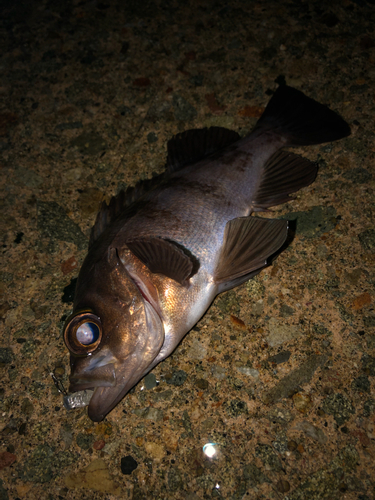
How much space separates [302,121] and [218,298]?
1.50 meters

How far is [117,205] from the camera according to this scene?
2422 mm

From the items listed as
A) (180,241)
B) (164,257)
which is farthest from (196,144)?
(164,257)

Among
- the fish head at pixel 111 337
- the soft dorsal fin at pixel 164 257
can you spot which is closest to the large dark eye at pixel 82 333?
the fish head at pixel 111 337

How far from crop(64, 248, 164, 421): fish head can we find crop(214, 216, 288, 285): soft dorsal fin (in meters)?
0.51

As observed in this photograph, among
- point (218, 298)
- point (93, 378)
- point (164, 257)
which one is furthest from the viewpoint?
point (218, 298)

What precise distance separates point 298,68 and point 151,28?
1.54m

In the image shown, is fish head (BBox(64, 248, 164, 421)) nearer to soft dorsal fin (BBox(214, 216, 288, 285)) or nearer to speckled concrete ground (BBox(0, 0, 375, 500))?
speckled concrete ground (BBox(0, 0, 375, 500))

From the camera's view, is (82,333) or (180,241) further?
(180,241)

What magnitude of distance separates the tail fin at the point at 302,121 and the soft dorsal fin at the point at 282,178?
7.6 inches

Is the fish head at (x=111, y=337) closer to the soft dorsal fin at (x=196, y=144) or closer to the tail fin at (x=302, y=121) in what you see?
the soft dorsal fin at (x=196, y=144)

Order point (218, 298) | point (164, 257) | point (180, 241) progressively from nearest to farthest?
point (164, 257) < point (180, 241) < point (218, 298)

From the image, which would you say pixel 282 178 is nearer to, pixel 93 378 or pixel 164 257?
pixel 164 257

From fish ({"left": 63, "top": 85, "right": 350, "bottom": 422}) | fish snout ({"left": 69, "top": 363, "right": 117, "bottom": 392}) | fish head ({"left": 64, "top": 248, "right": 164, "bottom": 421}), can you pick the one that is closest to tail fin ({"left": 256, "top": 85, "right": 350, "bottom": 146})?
fish ({"left": 63, "top": 85, "right": 350, "bottom": 422})

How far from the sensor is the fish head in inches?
69.4
